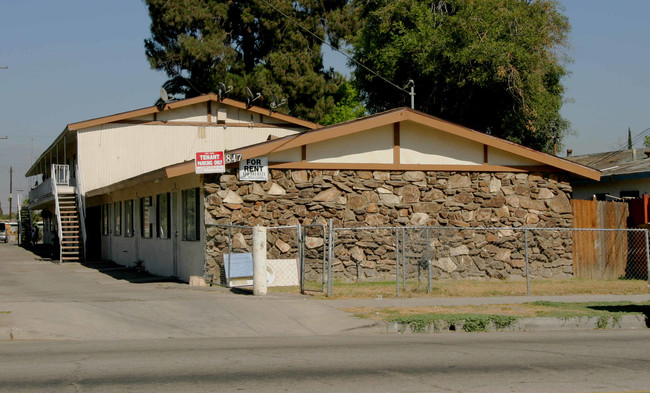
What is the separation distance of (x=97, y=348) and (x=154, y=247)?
1423 cm

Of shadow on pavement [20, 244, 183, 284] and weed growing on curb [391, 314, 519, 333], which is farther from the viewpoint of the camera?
shadow on pavement [20, 244, 183, 284]

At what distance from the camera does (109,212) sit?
34000mm

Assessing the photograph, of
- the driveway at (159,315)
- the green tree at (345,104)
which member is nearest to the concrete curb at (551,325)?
the driveway at (159,315)

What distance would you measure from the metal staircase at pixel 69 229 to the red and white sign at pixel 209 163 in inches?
590

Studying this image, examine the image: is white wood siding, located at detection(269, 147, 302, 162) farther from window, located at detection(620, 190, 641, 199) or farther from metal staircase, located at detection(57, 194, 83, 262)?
metal staircase, located at detection(57, 194, 83, 262)

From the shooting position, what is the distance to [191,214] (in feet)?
Result: 66.9

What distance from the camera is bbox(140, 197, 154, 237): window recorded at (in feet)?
82.2

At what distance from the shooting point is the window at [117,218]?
102 ft

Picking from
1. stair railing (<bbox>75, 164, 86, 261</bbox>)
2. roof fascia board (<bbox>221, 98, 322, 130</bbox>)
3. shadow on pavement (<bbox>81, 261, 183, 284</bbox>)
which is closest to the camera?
shadow on pavement (<bbox>81, 261, 183, 284</bbox>)

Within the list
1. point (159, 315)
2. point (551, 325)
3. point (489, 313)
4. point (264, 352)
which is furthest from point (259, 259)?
point (551, 325)

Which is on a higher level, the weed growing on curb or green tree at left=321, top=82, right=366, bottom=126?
green tree at left=321, top=82, right=366, bottom=126

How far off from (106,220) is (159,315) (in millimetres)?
22519

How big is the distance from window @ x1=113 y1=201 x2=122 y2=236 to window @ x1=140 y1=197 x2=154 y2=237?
462 cm

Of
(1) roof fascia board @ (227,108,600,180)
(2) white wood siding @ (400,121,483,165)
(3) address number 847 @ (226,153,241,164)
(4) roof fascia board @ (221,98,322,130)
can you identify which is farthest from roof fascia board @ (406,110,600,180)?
(4) roof fascia board @ (221,98,322,130)
